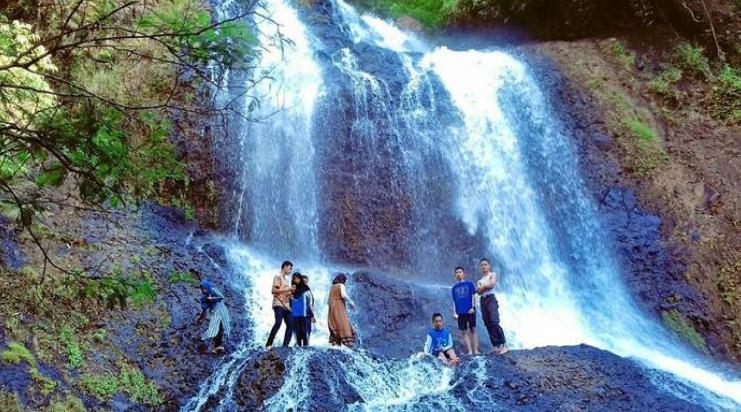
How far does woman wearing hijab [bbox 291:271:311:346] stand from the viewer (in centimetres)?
812

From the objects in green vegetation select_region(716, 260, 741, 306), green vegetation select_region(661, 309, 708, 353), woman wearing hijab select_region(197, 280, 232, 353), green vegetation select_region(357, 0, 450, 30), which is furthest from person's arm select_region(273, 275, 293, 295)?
green vegetation select_region(357, 0, 450, 30)

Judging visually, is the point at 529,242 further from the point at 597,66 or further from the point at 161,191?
the point at 161,191

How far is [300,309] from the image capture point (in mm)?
8133

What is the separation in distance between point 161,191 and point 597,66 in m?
10.7

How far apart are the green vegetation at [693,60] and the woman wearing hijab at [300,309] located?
1144 cm

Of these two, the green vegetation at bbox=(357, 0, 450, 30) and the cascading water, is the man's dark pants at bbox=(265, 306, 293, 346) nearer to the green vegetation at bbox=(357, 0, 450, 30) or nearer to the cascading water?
the cascading water

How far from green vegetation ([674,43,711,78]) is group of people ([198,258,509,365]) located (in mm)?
9613

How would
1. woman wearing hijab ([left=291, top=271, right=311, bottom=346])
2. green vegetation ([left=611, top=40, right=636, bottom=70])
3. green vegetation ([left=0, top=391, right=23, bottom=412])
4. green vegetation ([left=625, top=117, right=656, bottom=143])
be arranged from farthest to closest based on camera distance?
green vegetation ([left=611, top=40, right=636, bottom=70]), green vegetation ([left=625, top=117, right=656, bottom=143]), woman wearing hijab ([left=291, top=271, right=311, bottom=346]), green vegetation ([left=0, top=391, right=23, bottom=412])

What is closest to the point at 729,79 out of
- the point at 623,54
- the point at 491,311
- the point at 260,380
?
the point at 623,54

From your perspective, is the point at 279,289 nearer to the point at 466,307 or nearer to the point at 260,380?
the point at 260,380

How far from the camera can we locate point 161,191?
1169cm

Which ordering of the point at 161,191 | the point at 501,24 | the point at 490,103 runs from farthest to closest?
the point at 501,24 → the point at 490,103 → the point at 161,191

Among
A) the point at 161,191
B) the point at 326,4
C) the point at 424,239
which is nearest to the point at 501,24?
the point at 326,4

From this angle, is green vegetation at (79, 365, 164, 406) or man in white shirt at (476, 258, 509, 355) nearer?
green vegetation at (79, 365, 164, 406)
